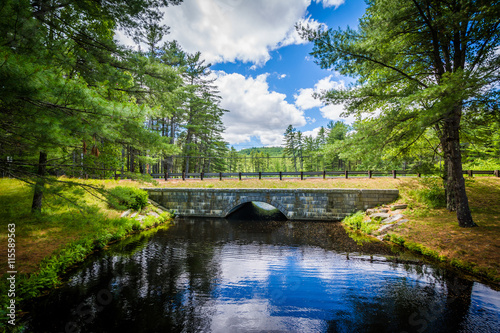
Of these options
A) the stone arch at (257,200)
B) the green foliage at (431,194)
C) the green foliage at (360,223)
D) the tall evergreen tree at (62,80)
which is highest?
the tall evergreen tree at (62,80)

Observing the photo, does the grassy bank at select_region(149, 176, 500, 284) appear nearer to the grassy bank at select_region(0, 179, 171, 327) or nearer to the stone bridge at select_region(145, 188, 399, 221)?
the stone bridge at select_region(145, 188, 399, 221)

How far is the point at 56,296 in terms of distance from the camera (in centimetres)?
524

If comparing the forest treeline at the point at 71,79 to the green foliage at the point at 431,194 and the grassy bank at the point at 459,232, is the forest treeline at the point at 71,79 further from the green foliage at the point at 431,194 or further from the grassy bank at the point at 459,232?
the green foliage at the point at 431,194

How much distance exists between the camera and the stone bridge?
44.4ft

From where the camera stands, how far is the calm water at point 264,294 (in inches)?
173

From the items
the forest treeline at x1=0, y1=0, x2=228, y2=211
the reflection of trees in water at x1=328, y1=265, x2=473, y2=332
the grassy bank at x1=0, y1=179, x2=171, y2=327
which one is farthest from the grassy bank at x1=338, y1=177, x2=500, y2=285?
the grassy bank at x1=0, y1=179, x2=171, y2=327

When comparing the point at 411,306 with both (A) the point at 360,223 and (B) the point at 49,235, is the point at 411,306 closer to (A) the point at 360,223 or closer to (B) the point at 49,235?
(A) the point at 360,223

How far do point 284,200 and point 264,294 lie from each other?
9347 mm

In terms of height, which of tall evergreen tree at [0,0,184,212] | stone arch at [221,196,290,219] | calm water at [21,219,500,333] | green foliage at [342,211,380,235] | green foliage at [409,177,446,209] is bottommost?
calm water at [21,219,500,333]

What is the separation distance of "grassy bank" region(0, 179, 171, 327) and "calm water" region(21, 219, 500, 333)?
1.73ft

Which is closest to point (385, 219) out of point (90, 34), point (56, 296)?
point (56, 296)

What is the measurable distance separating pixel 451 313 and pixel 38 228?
1364cm

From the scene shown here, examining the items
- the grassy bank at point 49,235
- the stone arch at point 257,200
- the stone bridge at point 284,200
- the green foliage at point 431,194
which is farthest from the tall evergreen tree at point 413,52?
the grassy bank at point 49,235

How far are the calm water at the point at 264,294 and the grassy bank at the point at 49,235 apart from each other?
526 mm
